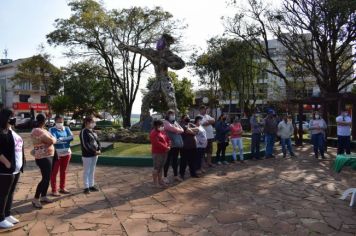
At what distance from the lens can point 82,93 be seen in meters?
34.6

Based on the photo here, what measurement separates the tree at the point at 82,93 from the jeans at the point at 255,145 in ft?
67.4

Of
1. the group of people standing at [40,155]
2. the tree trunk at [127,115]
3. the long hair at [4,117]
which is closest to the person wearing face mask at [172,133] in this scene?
the group of people standing at [40,155]

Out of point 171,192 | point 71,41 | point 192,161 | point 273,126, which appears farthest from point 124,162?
point 71,41

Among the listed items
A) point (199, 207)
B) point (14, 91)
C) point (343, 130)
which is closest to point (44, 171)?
point (199, 207)

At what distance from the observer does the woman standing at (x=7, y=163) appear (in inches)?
211

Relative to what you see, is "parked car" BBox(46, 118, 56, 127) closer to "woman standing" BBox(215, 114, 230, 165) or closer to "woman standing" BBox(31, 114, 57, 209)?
"woman standing" BBox(31, 114, 57, 209)

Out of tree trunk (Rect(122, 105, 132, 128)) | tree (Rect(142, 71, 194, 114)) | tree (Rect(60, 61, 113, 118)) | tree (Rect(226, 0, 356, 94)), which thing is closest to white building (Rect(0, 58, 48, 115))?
tree (Rect(60, 61, 113, 118))

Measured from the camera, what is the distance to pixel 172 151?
8.61 meters

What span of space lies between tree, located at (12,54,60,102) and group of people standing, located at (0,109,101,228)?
30340mm

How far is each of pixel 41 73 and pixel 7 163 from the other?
3462cm

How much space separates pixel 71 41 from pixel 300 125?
702 inches

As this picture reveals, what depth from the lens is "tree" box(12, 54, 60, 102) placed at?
36062 mm

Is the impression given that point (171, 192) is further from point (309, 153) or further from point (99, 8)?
point (99, 8)

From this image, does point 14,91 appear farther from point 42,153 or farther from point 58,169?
point 42,153
